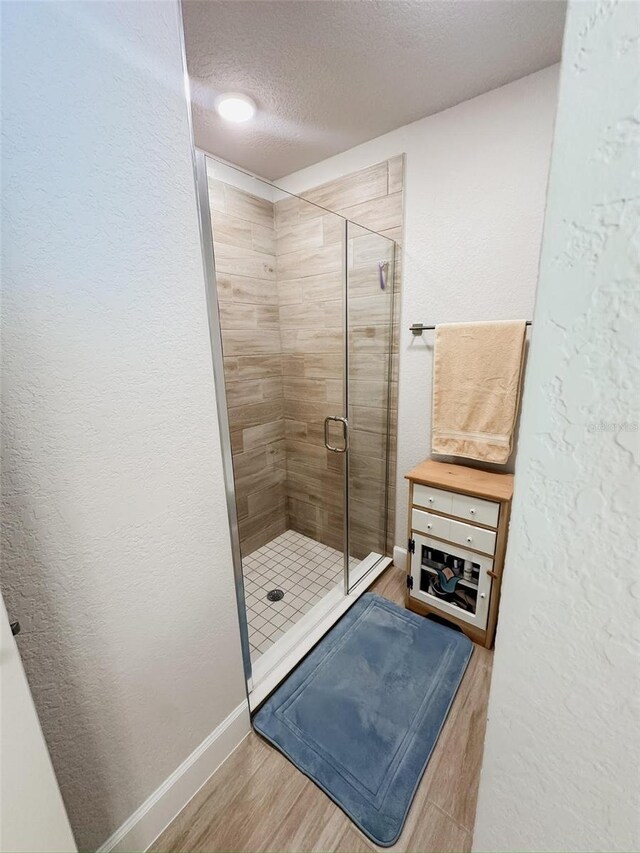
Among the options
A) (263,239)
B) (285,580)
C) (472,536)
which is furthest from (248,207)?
(285,580)

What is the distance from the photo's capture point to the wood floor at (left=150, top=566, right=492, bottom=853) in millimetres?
983

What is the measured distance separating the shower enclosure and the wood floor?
0.43m

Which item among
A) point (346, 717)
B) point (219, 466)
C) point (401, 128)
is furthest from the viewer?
point (401, 128)

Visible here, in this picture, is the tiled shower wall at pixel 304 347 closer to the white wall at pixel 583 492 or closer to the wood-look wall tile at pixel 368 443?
the wood-look wall tile at pixel 368 443

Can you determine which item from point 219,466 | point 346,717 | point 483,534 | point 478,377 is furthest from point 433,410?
point 346,717

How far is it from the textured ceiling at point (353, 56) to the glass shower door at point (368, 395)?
1.60ft

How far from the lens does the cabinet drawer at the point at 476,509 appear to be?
1.47m

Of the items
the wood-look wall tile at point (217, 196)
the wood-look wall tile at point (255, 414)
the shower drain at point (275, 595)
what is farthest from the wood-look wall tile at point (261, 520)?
the wood-look wall tile at point (217, 196)

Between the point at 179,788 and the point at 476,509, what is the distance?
1.45 m

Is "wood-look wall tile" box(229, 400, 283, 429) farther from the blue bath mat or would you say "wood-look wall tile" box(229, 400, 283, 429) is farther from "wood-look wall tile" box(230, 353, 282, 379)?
the blue bath mat


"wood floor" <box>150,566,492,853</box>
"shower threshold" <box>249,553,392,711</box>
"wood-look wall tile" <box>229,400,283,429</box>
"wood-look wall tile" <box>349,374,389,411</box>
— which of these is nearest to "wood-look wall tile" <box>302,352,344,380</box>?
"wood-look wall tile" <box>349,374,389,411</box>

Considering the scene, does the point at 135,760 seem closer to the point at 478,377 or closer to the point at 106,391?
Result: the point at 106,391

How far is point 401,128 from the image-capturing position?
5.38 feet

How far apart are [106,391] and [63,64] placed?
0.62m
